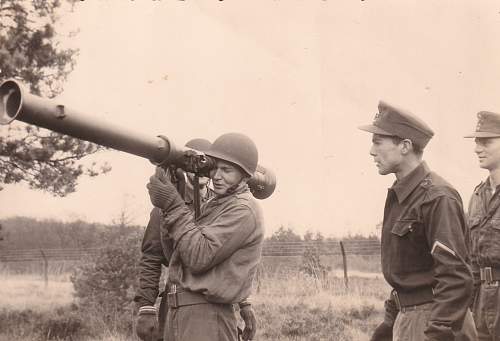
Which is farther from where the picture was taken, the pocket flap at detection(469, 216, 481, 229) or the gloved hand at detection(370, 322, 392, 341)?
the pocket flap at detection(469, 216, 481, 229)

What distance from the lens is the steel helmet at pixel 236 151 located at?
13.7 ft

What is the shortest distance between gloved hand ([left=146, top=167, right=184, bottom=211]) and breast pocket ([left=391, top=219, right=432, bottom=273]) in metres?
1.30

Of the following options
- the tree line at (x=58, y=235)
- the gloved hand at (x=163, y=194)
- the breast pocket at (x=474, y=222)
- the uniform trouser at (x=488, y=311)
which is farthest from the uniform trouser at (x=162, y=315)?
the tree line at (x=58, y=235)

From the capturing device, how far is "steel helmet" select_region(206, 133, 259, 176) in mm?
4176

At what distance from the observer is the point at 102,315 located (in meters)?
9.59

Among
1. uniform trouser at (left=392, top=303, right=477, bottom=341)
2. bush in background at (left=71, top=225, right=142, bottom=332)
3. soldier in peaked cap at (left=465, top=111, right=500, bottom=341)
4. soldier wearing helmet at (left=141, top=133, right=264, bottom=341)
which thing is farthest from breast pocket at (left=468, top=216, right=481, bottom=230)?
bush in background at (left=71, top=225, right=142, bottom=332)

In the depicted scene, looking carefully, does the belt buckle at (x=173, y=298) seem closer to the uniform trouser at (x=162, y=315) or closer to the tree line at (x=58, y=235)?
the uniform trouser at (x=162, y=315)

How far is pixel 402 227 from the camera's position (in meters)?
3.73

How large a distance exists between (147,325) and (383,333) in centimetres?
175

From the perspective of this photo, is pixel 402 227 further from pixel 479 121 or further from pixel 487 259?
pixel 479 121

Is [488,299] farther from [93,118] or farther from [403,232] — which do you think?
[93,118]

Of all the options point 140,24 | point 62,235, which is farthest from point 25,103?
point 62,235

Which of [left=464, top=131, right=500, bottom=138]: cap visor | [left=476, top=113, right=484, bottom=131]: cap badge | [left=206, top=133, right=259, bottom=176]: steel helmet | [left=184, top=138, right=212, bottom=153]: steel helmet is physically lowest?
[left=206, top=133, right=259, bottom=176]: steel helmet

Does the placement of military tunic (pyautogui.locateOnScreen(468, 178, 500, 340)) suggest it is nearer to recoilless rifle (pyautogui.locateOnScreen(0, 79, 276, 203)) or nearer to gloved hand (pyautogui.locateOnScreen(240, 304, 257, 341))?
gloved hand (pyautogui.locateOnScreen(240, 304, 257, 341))
